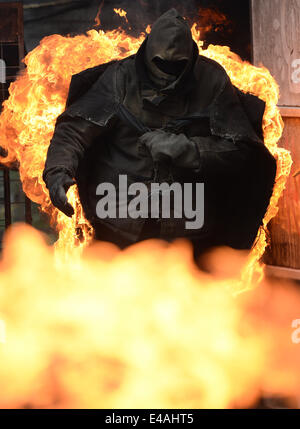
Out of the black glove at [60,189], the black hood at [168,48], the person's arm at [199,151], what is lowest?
the black glove at [60,189]

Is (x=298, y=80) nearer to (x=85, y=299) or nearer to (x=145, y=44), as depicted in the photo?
(x=145, y=44)

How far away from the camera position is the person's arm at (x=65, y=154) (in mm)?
2746

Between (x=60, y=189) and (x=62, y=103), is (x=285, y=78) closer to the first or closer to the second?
(x=62, y=103)

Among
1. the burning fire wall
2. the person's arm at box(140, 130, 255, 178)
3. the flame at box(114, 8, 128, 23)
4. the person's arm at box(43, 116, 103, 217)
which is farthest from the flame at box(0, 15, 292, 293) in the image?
the flame at box(114, 8, 128, 23)

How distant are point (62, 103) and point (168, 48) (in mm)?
701

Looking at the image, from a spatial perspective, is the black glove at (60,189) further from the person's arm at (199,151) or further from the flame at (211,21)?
the flame at (211,21)

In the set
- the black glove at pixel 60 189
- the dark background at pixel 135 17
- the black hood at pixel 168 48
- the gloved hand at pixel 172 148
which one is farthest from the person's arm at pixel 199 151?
the dark background at pixel 135 17

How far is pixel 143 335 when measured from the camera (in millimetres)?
3422

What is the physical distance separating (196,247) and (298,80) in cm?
111

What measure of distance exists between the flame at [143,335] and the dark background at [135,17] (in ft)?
4.44

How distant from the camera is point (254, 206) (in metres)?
3.11

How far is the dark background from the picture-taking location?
407 cm

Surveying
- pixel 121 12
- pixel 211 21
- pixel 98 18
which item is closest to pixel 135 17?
pixel 121 12

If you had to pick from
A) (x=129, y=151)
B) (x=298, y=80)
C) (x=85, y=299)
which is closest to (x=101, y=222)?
(x=129, y=151)
